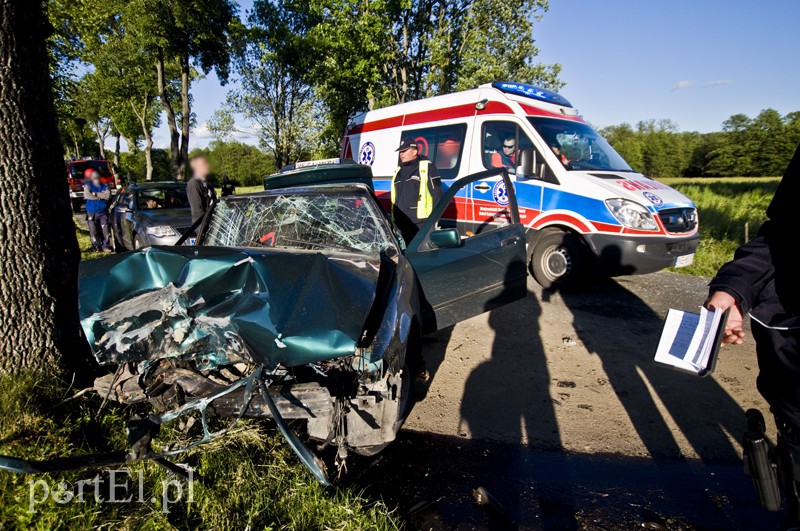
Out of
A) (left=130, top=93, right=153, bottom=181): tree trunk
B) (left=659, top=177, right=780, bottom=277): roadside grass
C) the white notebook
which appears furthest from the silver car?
(left=130, top=93, right=153, bottom=181): tree trunk

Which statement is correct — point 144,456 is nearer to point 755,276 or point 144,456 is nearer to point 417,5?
point 755,276

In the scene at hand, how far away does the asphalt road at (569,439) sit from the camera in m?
2.31

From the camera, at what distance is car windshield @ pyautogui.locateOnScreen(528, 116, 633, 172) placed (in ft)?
19.8

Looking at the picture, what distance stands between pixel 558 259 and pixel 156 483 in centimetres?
522

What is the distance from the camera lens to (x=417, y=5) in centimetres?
1680

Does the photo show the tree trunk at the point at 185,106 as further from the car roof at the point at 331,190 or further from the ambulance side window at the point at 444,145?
the car roof at the point at 331,190

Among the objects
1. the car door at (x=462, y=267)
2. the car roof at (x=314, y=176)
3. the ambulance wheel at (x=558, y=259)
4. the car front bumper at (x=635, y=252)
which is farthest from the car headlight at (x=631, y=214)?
the car roof at (x=314, y=176)

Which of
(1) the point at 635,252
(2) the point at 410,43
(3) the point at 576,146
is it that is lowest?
(1) the point at 635,252

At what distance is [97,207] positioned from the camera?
891 centimetres

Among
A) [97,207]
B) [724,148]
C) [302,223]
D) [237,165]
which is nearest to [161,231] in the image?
[97,207]

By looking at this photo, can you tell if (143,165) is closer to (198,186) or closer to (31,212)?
(198,186)

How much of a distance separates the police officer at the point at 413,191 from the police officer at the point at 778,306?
3.74 metres

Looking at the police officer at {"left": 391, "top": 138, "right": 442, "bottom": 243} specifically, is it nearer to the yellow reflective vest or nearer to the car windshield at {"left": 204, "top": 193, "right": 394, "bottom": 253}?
the yellow reflective vest

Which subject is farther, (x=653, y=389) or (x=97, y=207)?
(x=97, y=207)
